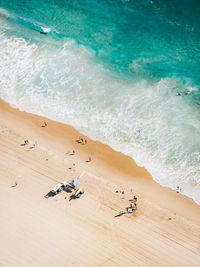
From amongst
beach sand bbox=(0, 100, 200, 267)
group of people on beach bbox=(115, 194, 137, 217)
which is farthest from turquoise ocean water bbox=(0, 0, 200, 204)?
group of people on beach bbox=(115, 194, 137, 217)

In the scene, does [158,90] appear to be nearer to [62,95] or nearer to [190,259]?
[62,95]

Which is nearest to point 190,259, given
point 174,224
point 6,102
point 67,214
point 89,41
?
point 174,224

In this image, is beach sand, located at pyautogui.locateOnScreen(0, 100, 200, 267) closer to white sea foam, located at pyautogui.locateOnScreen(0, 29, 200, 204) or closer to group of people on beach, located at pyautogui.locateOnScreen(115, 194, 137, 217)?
group of people on beach, located at pyautogui.locateOnScreen(115, 194, 137, 217)

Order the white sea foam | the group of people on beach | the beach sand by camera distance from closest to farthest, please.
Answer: the beach sand < the group of people on beach < the white sea foam

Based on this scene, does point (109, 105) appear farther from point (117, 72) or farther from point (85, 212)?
point (85, 212)

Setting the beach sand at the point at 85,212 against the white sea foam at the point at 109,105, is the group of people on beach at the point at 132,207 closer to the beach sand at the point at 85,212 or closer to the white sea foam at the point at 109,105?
the beach sand at the point at 85,212
